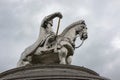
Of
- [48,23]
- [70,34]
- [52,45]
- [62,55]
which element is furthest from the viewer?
[48,23]

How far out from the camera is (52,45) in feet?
60.7

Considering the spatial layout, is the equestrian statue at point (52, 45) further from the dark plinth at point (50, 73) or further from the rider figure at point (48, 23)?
the dark plinth at point (50, 73)

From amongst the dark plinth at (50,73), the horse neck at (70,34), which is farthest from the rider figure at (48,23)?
the dark plinth at (50,73)

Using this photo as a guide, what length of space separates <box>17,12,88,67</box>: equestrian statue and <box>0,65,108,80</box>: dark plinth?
5.52 feet

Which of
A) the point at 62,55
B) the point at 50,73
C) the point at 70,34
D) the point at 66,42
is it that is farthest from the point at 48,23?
the point at 50,73

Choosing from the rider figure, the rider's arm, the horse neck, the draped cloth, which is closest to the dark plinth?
the draped cloth

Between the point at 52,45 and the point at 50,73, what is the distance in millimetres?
3440

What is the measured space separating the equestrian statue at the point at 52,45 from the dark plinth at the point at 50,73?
5.52 ft

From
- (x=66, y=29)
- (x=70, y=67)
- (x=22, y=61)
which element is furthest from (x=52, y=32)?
(x=70, y=67)

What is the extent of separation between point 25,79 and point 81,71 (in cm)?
267

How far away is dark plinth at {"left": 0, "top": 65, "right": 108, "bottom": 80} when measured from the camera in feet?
48.6

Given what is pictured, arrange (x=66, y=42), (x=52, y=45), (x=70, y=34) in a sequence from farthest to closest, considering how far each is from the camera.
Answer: (x=70, y=34) → (x=66, y=42) → (x=52, y=45)

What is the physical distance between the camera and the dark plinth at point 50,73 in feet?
48.6

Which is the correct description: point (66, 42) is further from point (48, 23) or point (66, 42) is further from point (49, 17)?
point (49, 17)
